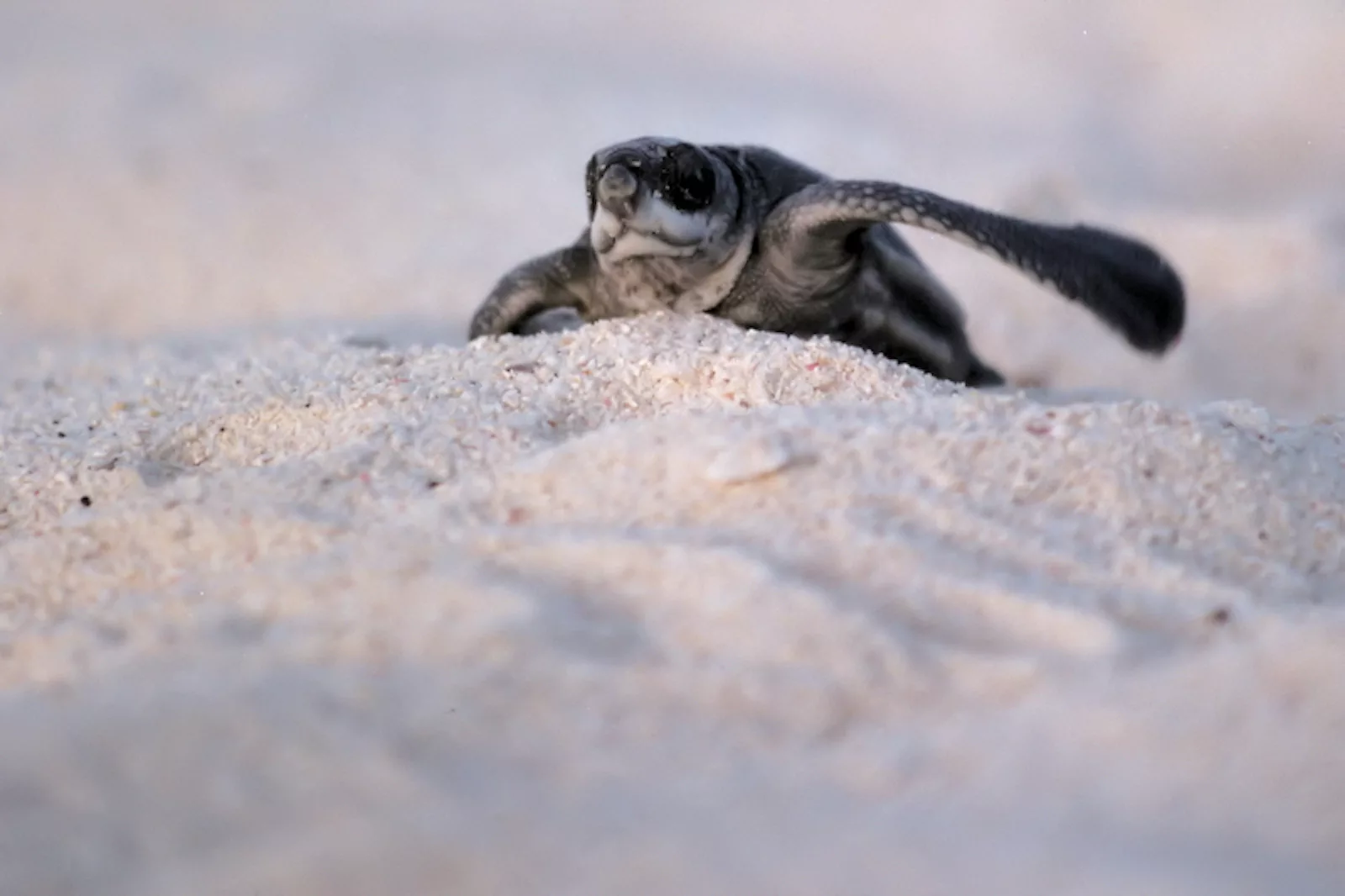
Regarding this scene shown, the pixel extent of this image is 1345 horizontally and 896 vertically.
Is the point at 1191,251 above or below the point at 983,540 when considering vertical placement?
above

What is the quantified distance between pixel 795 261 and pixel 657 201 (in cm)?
22

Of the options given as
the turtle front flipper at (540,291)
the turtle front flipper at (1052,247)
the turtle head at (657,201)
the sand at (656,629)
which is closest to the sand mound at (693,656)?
the sand at (656,629)

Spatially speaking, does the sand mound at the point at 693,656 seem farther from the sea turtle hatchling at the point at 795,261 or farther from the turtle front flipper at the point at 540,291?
the turtle front flipper at the point at 540,291

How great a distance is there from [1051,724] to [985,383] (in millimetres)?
1376

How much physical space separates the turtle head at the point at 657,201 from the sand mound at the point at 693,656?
1.58ft

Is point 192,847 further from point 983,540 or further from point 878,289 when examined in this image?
point 878,289

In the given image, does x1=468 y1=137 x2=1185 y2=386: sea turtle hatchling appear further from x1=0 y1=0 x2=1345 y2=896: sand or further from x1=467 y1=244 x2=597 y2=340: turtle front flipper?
x1=0 y1=0 x2=1345 y2=896: sand

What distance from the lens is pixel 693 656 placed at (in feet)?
2.02

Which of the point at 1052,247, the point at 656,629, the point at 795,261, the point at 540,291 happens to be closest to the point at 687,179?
the point at 795,261

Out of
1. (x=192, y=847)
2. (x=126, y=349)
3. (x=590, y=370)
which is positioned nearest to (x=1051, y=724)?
(x=192, y=847)

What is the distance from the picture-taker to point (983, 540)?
2.41 feet

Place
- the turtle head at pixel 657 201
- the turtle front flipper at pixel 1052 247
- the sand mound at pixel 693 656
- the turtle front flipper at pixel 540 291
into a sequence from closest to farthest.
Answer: the sand mound at pixel 693 656
the turtle front flipper at pixel 1052 247
the turtle head at pixel 657 201
the turtle front flipper at pixel 540 291

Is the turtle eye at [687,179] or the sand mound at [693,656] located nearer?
the sand mound at [693,656]

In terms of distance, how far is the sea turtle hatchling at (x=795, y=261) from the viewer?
132cm
